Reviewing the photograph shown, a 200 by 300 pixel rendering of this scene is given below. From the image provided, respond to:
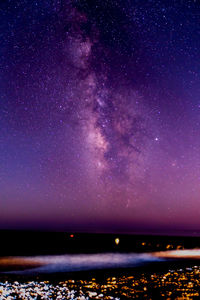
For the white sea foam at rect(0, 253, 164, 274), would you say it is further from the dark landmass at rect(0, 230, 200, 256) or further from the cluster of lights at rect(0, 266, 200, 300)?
the dark landmass at rect(0, 230, 200, 256)

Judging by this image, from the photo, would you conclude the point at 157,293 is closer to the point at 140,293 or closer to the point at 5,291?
the point at 140,293

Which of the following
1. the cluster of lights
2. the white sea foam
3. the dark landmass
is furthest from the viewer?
the dark landmass

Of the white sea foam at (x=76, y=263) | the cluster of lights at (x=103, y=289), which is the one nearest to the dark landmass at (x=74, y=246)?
the white sea foam at (x=76, y=263)

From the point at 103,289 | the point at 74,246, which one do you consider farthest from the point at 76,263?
the point at 74,246

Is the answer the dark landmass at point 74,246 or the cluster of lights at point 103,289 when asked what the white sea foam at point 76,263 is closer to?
the cluster of lights at point 103,289

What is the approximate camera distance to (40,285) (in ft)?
58.4

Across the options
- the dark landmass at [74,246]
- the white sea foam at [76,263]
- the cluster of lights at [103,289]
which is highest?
the dark landmass at [74,246]

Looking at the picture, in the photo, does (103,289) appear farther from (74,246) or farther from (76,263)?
Answer: (74,246)

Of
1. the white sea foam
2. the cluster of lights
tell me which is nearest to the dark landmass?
the white sea foam

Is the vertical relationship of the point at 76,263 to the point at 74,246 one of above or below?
below

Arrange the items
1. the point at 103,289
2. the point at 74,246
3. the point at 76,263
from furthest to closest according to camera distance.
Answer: the point at 74,246 < the point at 76,263 < the point at 103,289

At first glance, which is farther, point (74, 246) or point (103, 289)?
point (74, 246)

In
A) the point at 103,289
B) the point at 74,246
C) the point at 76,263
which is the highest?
the point at 74,246

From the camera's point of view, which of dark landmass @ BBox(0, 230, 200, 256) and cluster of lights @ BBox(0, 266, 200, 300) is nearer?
cluster of lights @ BBox(0, 266, 200, 300)
